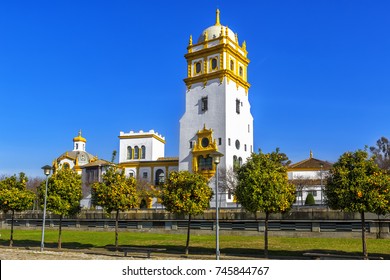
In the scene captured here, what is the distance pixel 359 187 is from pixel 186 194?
8.94m

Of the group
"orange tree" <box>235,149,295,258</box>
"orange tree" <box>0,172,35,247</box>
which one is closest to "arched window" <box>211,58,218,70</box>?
"orange tree" <box>0,172,35,247</box>

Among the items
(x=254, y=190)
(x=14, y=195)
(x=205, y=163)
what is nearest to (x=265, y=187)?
(x=254, y=190)

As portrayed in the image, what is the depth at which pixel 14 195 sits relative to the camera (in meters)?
31.4

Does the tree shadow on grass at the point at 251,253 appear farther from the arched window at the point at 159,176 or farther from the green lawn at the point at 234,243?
the arched window at the point at 159,176

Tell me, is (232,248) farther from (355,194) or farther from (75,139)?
(75,139)

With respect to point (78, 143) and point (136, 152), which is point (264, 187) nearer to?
point (136, 152)

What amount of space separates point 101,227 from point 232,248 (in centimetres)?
1868

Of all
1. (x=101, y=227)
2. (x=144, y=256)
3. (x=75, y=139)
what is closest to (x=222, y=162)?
(x=101, y=227)

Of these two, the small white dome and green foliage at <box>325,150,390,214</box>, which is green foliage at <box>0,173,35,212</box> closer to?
green foliage at <box>325,150,390,214</box>

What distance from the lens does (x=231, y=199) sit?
206 feet

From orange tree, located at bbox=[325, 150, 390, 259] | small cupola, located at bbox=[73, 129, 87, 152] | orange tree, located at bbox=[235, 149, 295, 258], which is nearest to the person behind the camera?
orange tree, located at bbox=[325, 150, 390, 259]

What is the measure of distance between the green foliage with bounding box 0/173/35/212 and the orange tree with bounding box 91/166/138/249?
7.24m

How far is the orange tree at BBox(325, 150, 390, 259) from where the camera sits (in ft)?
65.3

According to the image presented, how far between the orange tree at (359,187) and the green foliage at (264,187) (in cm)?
242
